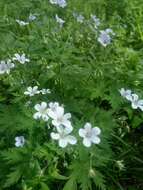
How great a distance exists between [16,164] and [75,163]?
29 centimetres

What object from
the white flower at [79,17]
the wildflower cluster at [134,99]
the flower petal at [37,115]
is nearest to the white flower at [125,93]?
the wildflower cluster at [134,99]

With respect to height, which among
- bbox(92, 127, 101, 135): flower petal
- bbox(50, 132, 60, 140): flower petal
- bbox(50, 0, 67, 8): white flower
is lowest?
bbox(92, 127, 101, 135): flower petal

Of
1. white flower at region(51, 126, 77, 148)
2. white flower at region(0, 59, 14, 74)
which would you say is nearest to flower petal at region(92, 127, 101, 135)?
white flower at region(51, 126, 77, 148)

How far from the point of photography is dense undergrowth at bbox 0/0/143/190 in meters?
2.21

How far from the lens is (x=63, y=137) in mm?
2117

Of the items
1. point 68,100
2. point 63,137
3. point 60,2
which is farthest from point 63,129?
point 60,2

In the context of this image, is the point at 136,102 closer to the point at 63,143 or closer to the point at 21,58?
the point at 63,143

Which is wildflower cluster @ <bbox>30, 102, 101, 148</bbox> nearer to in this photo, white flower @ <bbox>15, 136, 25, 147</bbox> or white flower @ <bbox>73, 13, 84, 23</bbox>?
white flower @ <bbox>15, 136, 25, 147</bbox>

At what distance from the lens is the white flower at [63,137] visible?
82.4 inches

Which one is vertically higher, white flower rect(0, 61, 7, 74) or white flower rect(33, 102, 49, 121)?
white flower rect(0, 61, 7, 74)

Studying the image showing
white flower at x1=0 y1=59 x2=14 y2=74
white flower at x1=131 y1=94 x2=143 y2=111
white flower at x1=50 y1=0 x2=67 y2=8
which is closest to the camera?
white flower at x1=131 y1=94 x2=143 y2=111

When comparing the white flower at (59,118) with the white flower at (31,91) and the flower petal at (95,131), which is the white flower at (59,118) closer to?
the flower petal at (95,131)

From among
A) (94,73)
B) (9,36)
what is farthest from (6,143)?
(9,36)

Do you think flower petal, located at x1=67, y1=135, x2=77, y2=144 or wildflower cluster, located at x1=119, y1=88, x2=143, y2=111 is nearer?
flower petal, located at x1=67, y1=135, x2=77, y2=144
